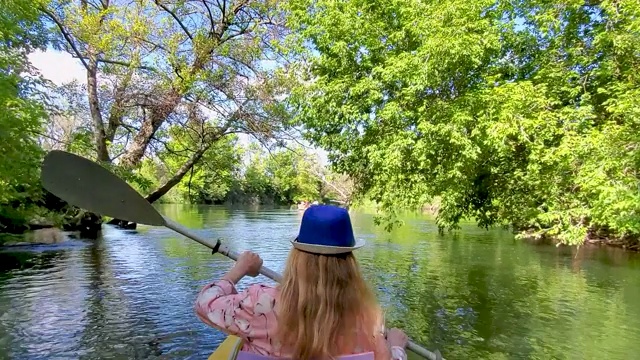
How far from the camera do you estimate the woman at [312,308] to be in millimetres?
1451

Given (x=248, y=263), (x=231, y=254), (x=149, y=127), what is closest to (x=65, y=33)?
(x=149, y=127)

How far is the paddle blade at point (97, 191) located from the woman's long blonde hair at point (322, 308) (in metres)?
1.66

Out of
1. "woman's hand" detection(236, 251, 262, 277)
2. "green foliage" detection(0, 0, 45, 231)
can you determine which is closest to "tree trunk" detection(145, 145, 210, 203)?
"green foliage" detection(0, 0, 45, 231)

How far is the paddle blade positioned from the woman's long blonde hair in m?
1.66

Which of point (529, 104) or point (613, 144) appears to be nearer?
point (613, 144)

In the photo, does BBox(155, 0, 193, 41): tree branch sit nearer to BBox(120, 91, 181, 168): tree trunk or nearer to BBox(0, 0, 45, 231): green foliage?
BBox(120, 91, 181, 168): tree trunk

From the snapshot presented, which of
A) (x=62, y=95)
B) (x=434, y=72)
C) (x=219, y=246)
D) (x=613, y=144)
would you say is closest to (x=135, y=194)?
(x=219, y=246)

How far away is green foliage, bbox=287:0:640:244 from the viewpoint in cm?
827

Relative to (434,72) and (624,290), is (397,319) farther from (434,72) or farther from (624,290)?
(624,290)

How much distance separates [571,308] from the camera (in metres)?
8.59

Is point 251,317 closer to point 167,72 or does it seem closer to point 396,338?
point 396,338

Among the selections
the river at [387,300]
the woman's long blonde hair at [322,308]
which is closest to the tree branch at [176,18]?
the river at [387,300]

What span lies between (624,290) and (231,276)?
11.0m

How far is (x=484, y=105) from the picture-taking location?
31.7ft
